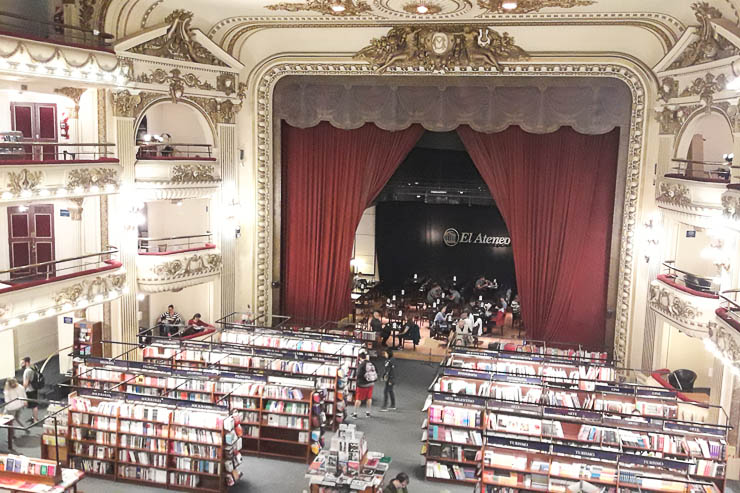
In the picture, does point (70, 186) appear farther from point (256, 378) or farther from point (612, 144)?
point (612, 144)

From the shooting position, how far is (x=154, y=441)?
9.51 metres

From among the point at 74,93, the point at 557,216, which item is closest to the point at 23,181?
the point at 74,93

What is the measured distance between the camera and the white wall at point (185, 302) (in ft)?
52.3

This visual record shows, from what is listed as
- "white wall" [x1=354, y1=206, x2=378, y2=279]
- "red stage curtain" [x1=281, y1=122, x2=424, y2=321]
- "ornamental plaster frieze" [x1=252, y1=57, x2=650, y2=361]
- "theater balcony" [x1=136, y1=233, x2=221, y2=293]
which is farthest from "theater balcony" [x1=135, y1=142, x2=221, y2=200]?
"white wall" [x1=354, y1=206, x2=378, y2=279]

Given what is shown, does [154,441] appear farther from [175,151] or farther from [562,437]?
[175,151]

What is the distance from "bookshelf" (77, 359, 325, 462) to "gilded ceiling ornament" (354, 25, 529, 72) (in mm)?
7207

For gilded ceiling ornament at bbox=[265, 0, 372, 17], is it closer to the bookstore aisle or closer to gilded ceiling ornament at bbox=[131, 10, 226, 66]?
gilded ceiling ornament at bbox=[131, 10, 226, 66]

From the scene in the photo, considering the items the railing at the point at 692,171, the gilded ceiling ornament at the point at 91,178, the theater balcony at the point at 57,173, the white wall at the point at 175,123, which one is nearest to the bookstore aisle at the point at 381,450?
the theater balcony at the point at 57,173

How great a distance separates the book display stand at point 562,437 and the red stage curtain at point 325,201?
6.02 m

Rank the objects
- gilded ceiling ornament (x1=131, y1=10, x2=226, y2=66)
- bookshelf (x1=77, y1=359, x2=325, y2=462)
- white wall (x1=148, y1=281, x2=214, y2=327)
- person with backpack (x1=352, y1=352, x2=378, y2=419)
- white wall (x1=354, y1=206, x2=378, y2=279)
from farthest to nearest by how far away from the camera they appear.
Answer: white wall (x1=354, y1=206, x2=378, y2=279) → white wall (x1=148, y1=281, x2=214, y2=327) → gilded ceiling ornament (x1=131, y1=10, x2=226, y2=66) → person with backpack (x1=352, y1=352, x2=378, y2=419) → bookshelf (x1=77, y1=359, x2=325, y2=462)

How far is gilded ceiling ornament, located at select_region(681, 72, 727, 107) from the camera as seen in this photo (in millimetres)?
11365

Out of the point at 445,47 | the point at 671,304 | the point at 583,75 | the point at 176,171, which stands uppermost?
the point at 445,47

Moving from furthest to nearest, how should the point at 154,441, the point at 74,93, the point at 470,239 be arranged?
the point at 470,239 < the point at 74,93 < the point at 154,441

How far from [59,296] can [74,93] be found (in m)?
3.82
